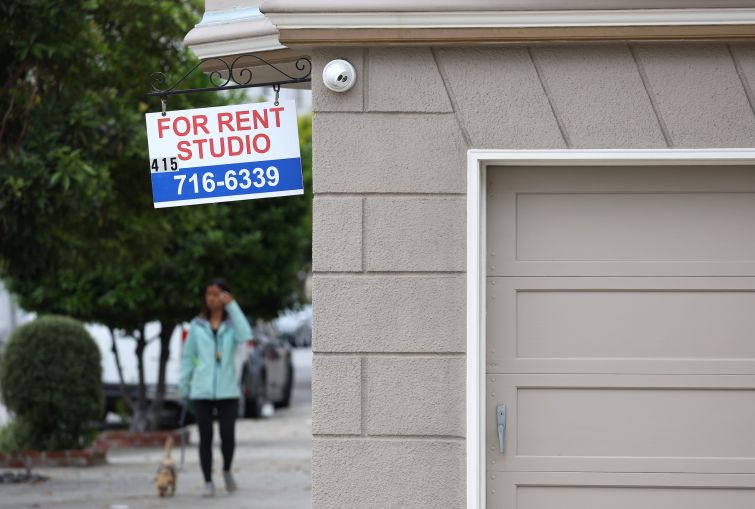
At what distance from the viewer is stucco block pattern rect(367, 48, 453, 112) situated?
6.86 meters

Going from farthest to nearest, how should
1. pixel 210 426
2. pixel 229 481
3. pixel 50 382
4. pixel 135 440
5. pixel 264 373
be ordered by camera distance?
pixel 264 373 < pixel 135 440 < pixel 50 382 < pixel 229 481 < pixel 210 426

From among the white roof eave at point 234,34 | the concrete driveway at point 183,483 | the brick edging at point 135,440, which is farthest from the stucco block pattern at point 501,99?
the brick edging at point 135,440

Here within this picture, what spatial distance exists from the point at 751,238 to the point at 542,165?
3.34 feet

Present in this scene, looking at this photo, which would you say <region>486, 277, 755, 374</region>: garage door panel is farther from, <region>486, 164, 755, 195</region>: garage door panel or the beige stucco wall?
<region>486, 164, 755, 195</region>: garage door panel

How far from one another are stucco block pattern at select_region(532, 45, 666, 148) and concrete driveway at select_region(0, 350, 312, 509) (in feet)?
20.1

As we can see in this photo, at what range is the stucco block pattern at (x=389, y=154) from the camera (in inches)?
269

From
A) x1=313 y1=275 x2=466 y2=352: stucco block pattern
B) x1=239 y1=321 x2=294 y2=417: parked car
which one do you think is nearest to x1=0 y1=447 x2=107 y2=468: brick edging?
x1=239 y1=321 x2=294 y2=417: parked car

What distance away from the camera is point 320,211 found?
6840 mm

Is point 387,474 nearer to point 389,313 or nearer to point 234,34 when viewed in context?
point 389,313

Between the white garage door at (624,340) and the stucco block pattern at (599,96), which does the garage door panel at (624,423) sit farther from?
the stucco block pattern at (599,96)

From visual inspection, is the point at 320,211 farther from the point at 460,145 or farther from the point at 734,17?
the point at 734,17

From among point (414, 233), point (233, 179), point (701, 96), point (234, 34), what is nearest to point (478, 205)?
point (414, 233)

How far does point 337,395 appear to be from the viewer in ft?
22.5

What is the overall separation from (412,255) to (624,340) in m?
1.05
